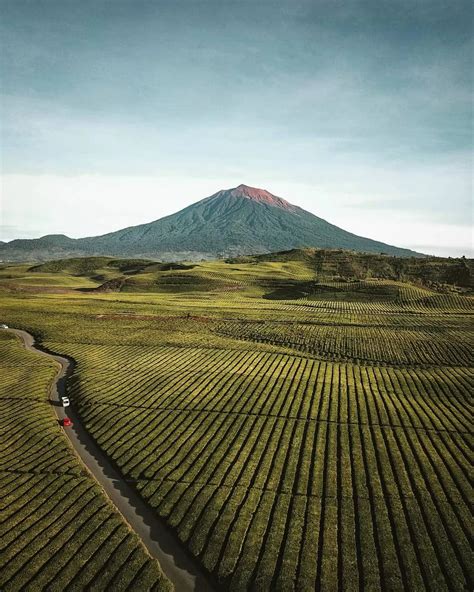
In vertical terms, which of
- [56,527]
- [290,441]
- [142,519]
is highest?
[290,441]

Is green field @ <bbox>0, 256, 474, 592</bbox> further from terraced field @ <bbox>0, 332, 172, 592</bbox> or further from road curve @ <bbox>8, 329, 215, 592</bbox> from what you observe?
road curve @ <bbox>8, 329, 215, 592</bbox>

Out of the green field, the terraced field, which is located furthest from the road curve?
the terraced field

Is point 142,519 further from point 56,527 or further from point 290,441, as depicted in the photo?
point 290,441

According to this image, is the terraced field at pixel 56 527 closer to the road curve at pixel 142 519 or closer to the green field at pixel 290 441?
the green field at pixel 290 441

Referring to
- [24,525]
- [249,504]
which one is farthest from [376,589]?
[24,525]

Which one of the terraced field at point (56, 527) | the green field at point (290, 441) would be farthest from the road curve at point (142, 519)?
the terraced field at point (56, 527)

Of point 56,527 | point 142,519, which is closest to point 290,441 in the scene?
point 142,519
